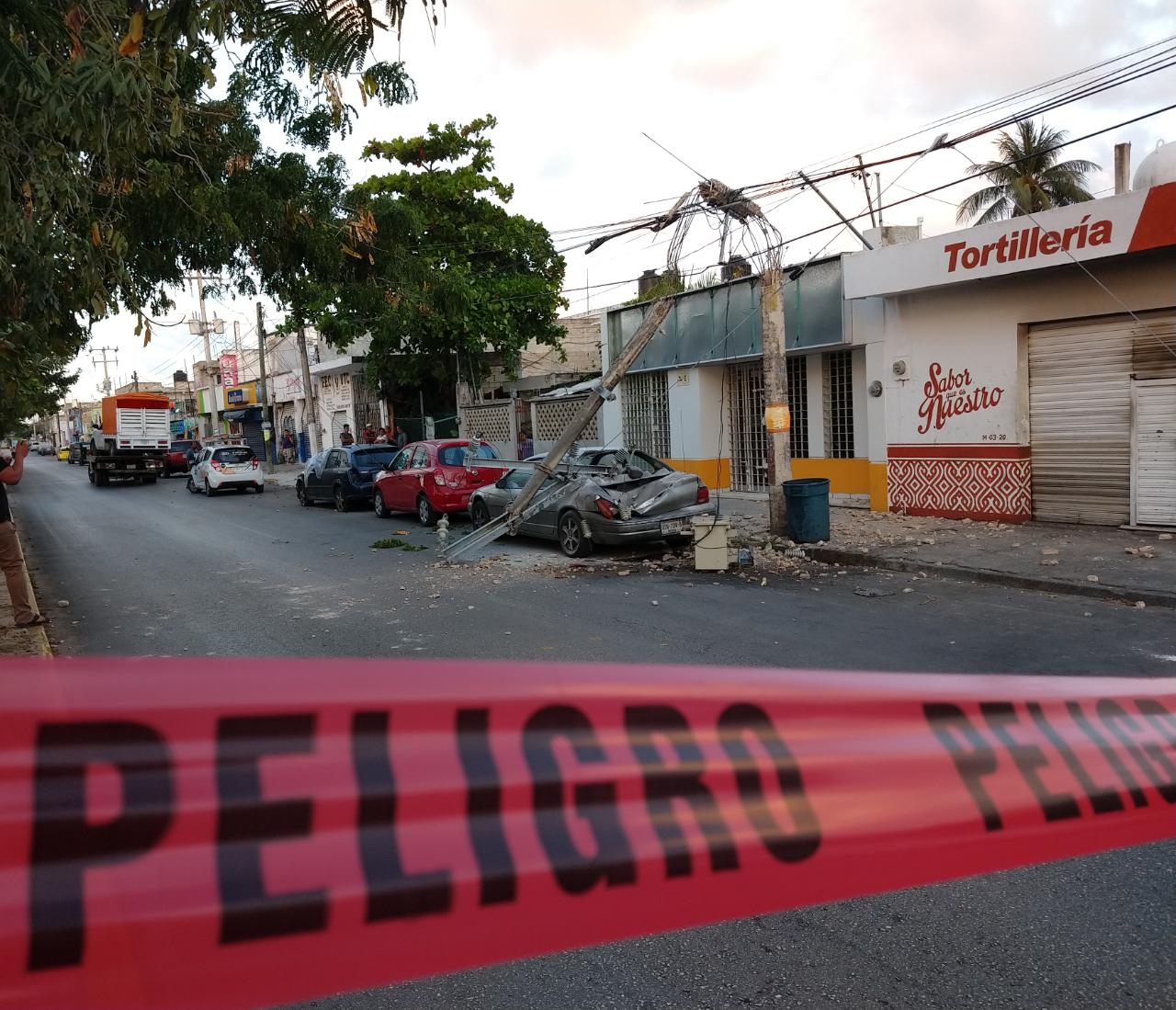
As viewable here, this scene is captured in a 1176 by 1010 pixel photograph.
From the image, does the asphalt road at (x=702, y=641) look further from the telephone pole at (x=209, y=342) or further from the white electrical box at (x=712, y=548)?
the telephone pole at (x=209, y=342)

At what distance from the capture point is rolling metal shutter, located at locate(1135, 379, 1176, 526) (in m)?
11.7

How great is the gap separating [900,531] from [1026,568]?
319cm

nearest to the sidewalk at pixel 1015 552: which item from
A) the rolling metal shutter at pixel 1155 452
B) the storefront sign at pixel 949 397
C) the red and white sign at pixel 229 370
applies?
the rolling metal shutter at pixel 1155 452

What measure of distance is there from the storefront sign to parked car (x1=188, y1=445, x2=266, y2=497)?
66.8 feet

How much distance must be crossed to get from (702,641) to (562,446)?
611cm

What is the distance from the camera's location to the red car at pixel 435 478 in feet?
55.7

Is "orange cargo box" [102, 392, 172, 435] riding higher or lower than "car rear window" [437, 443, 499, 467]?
higher

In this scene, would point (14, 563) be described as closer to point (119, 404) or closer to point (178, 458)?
point (119, 404)

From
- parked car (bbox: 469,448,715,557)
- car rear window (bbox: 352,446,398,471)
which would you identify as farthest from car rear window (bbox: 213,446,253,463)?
parked car (bbox: 469,448,715,557)

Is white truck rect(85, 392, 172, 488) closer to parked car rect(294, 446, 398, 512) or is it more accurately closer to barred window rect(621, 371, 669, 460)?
parked car rect(294, 446, 398, 512)

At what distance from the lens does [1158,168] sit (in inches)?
452

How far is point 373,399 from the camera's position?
122ft

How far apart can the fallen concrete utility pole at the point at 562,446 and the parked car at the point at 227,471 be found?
16.6 metres

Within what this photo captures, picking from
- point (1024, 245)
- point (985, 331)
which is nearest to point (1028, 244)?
point (1024, 245)
